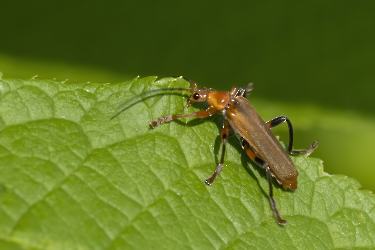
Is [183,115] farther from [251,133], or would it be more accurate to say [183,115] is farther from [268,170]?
[268,170]

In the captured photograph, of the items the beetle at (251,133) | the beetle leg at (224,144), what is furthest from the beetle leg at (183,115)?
the beetle leg at (224,144)

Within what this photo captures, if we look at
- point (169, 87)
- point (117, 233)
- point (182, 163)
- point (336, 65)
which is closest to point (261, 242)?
point (182, 163)

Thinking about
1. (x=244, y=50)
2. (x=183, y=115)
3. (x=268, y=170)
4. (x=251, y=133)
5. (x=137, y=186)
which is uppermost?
(x=244, y=50)

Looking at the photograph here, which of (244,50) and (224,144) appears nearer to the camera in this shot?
(224,144)

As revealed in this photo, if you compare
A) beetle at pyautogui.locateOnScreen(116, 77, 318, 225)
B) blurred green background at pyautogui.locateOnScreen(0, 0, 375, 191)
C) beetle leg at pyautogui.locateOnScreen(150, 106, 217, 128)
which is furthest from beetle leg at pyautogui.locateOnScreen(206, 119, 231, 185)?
blurred green background at pyautogui.locateOnScreen(0, 0, 375, 191)

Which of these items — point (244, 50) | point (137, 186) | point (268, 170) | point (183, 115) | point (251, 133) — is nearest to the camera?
point (137, 186)

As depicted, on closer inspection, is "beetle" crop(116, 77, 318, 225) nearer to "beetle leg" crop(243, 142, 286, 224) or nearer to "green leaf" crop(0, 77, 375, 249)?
"beetle leg" crop(243, 142, 286, 224)

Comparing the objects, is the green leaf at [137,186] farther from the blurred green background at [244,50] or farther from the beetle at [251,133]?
the blurred green background at [244,50]

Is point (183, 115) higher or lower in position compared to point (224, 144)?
higher

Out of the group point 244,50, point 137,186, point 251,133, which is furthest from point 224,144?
point 244,50
